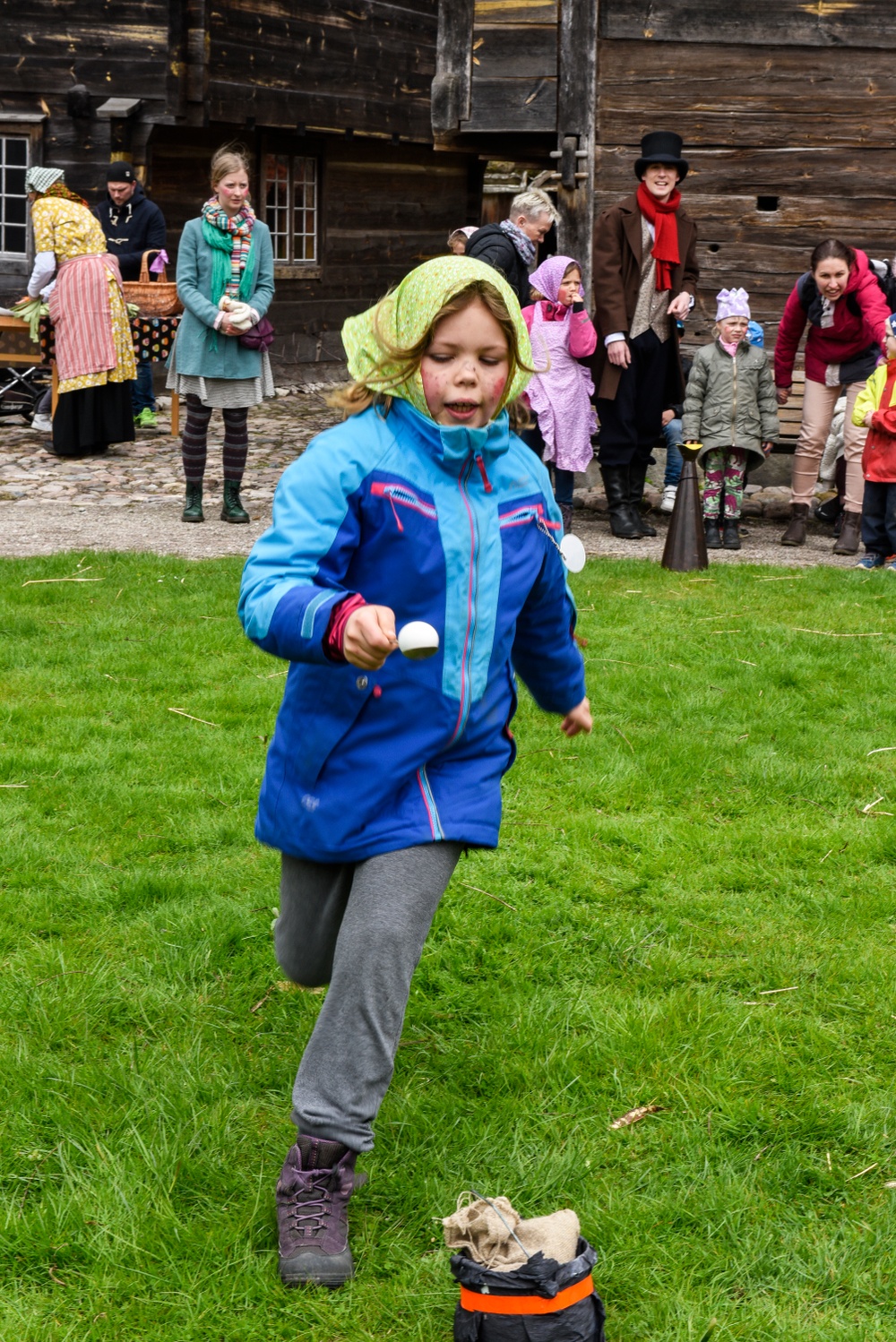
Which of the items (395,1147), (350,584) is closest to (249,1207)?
(395,1147)

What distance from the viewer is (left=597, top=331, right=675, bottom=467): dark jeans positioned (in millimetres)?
9594

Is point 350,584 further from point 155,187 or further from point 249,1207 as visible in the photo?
point 155,187

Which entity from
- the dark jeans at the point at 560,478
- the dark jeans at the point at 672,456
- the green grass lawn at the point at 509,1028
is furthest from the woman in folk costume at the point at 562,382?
the green grass lawn at the point at 509,1028

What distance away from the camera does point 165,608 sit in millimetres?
7410

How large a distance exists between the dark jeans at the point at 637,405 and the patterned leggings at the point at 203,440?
222cm

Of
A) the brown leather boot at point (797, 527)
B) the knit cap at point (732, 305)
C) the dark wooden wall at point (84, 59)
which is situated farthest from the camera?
the dark wooden wall at point (84, 59)

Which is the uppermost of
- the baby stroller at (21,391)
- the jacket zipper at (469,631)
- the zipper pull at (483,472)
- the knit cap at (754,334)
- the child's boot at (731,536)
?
the knit cap at (754,334)

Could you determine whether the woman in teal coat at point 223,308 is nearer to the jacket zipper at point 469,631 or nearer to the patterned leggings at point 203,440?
the patterned leggings at point 203,440

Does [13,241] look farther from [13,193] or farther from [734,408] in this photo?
[734,408]

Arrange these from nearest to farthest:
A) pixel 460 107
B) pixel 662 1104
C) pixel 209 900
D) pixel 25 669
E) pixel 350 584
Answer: pixel 350 584 → pixel 662 1104 → pixel 209 900 → pixel 25 669 → pixel 460 107

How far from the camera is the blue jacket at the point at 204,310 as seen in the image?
29.8 ft

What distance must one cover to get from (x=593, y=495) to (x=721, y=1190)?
875 centimetres

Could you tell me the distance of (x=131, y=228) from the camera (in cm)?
1401

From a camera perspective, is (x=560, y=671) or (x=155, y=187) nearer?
(x=560, y=671)
